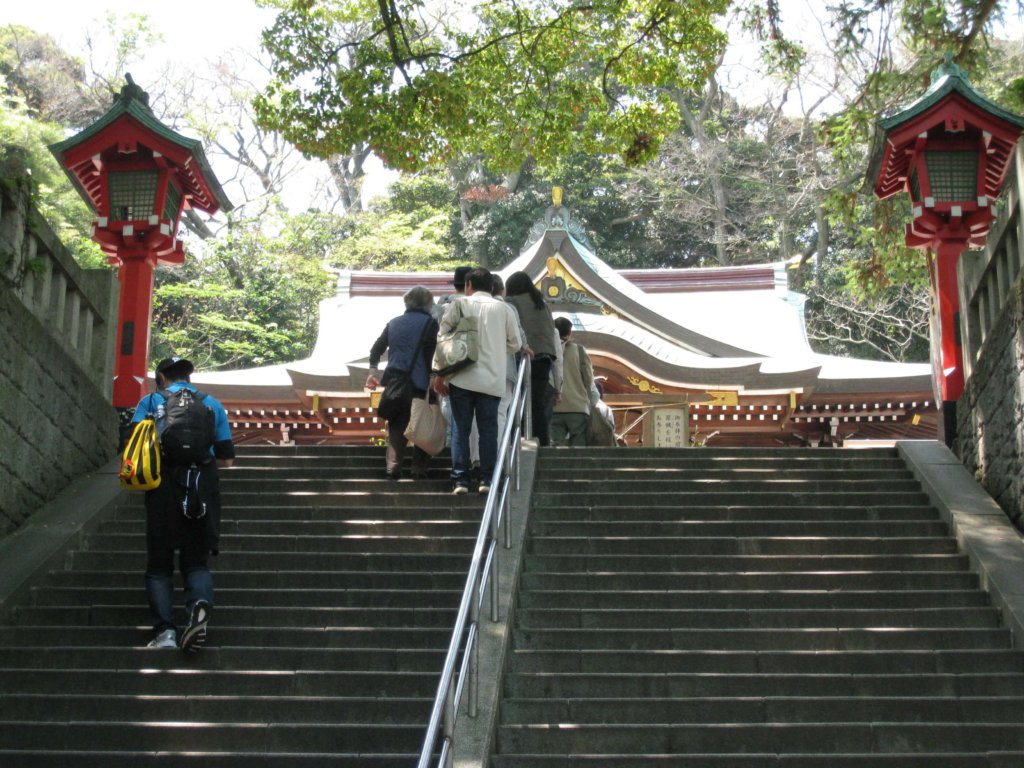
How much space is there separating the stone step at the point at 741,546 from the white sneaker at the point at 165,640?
211 centimetres

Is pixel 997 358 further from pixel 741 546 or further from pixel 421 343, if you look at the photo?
pixel 421 343

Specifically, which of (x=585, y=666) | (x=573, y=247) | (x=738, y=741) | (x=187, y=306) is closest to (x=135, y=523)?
(x=585, y=666)

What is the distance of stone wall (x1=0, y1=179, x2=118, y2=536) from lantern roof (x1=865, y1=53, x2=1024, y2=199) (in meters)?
6.33

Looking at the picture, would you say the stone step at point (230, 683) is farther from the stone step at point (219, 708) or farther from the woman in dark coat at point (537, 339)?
the woman in dark coat at point (537, 339)

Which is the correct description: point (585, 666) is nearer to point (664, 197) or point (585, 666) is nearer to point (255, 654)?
point (255, 654)

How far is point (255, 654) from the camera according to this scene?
604 centimetres

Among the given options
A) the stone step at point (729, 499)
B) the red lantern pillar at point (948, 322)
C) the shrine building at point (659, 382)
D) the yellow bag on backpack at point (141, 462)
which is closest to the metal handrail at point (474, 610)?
the stone step at point (729, 499)

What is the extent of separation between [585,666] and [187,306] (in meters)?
22.1

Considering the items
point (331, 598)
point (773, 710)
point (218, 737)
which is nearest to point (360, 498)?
point (331, 598)

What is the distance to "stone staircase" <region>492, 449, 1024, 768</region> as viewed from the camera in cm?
530

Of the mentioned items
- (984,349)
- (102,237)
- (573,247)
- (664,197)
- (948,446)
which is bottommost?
(948,446)

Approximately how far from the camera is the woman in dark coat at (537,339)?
380 inches

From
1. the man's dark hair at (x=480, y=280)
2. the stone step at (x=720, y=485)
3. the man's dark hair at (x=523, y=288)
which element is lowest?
the stone step at (x=720, y=485)

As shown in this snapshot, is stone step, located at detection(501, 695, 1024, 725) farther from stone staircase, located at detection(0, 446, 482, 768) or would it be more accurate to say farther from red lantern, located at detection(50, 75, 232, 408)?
red lantern, located at detection(50, 75, 232, 408)
